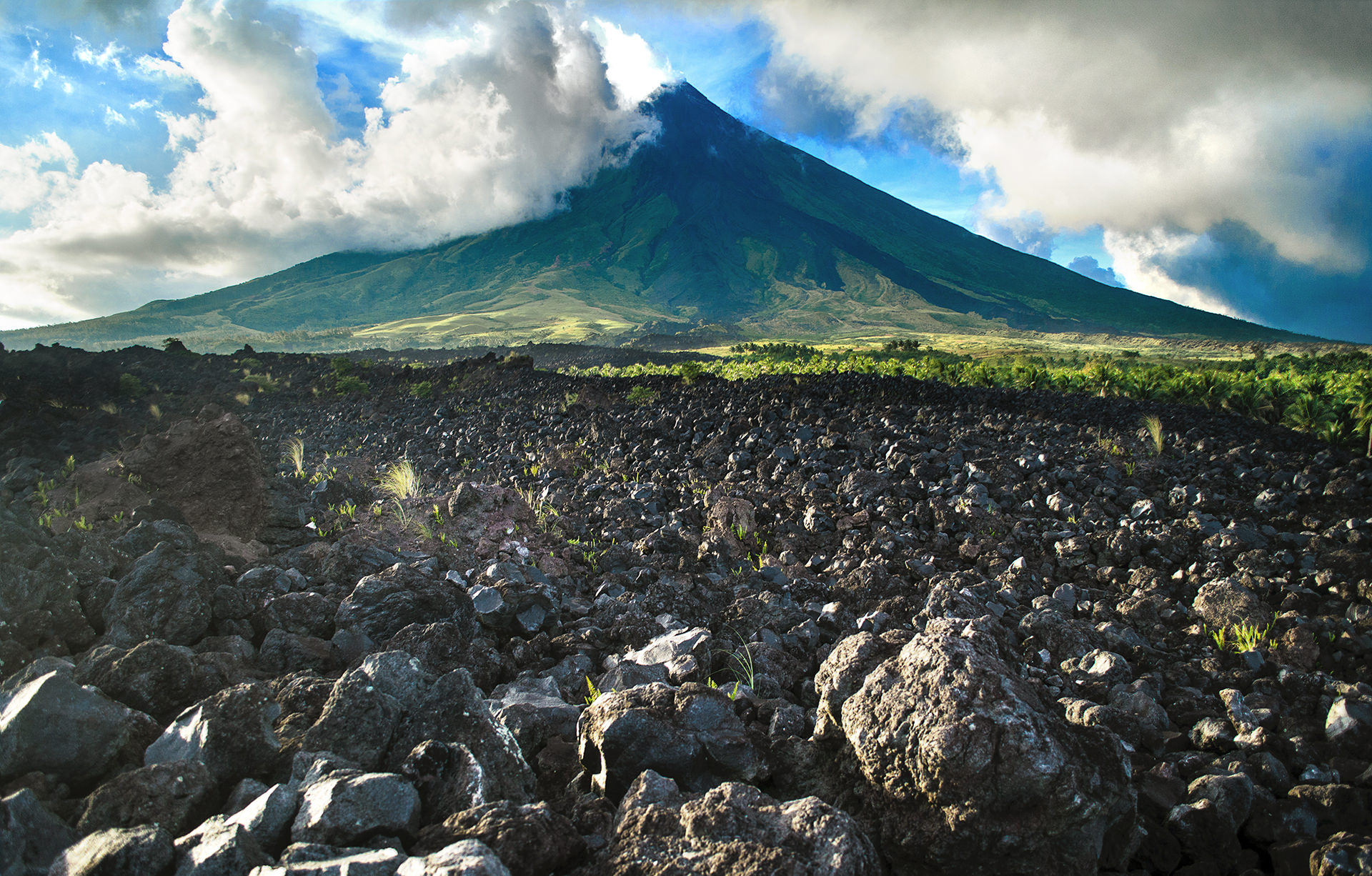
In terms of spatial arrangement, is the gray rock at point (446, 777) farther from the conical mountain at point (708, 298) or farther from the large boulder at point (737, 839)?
the conical mountain at point (708, 298)

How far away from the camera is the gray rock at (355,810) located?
5.69 feet

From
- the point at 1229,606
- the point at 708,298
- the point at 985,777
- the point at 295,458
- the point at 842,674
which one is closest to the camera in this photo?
the point at 985,777

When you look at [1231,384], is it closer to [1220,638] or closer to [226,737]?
[1220,638]

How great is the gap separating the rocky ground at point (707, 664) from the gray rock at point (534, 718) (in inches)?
0.6

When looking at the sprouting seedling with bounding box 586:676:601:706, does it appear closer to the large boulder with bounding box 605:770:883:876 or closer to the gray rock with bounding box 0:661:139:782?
the large boulder with bounding box 605:770:883:876

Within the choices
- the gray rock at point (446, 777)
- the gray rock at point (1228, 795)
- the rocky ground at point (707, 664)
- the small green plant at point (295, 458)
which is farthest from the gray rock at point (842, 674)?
the small green plant at point (295, 458)

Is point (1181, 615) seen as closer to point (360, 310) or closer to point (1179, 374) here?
point (1179, 374)

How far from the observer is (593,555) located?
5.32 m

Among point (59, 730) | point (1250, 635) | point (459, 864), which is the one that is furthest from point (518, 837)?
point (1250, 635)

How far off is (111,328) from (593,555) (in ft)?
538

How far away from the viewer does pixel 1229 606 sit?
3768 mm

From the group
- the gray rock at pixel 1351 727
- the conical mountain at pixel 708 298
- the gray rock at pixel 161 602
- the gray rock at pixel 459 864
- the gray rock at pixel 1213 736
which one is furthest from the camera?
the conical mountain at pixel 708 298

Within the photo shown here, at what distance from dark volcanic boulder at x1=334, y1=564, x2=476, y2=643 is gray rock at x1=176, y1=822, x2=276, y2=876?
1.75 m

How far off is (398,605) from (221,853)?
2.02m
